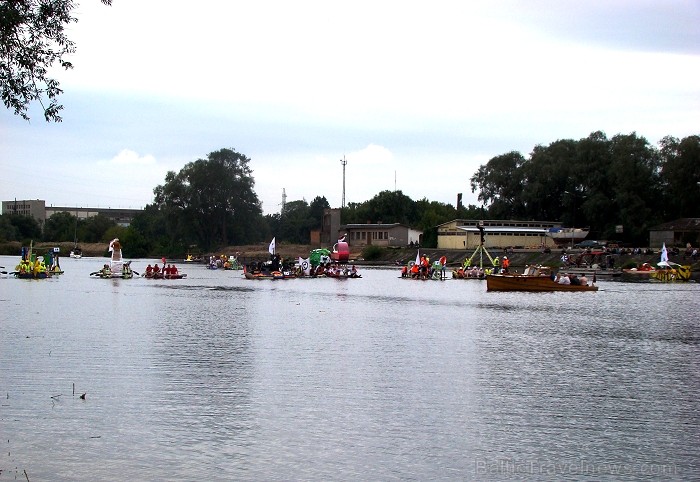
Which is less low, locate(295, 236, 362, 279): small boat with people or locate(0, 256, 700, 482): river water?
locate(295, 236, 362, 279): small boat with people

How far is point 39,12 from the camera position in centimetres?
1636

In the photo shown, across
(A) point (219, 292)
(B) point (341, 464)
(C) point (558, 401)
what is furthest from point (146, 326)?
(A) point (219, 292)

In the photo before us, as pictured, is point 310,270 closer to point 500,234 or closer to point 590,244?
point 590,244

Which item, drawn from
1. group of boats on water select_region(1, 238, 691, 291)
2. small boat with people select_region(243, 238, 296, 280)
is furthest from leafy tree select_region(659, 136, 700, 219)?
small boat with people select_region(243, 238, 296, 280)

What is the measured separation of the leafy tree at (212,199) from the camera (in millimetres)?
151750

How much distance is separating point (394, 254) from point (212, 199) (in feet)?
112

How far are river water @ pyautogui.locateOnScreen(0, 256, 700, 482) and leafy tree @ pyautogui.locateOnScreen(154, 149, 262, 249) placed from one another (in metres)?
110

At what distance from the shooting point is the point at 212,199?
500 ft

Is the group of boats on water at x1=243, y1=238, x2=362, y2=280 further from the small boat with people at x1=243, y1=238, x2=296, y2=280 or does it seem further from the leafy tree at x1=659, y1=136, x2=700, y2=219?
the leafy tree at x1=659, y1=136, x2=700, y2=219

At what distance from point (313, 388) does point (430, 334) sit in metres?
14.4

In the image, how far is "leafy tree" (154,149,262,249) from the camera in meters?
152

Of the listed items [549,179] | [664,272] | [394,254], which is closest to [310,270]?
[664,272]

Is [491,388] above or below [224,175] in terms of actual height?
below

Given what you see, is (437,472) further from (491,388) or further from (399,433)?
(491,388)
